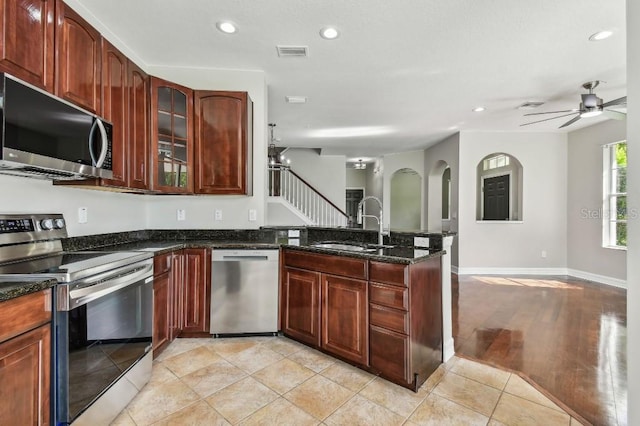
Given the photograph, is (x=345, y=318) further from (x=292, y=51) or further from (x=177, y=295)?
(x=292, y=51)

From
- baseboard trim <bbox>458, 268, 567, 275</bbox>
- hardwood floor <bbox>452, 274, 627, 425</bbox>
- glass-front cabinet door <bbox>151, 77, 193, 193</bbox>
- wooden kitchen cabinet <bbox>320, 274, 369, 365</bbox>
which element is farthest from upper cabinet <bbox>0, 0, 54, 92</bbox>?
baseboard trim <bbox>458, 268, 567, 275</bbox>

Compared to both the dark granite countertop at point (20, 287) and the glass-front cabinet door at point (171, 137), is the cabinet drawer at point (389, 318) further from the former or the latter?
the glass-front cabinet door at point (171, 137)

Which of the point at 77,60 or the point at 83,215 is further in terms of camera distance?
the point at 83,215

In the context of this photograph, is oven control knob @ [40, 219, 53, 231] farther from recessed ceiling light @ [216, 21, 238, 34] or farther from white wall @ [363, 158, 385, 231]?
white wall @ [363, 158, 385, 231]

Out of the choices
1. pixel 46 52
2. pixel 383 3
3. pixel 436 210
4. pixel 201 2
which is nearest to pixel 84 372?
pixel 46 52

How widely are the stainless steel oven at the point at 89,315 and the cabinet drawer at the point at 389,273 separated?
63.2 inches

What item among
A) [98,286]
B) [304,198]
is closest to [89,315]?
[98,286]

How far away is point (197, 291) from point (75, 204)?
120 centimetres

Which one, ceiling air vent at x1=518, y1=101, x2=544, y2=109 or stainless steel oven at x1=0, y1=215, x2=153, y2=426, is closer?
stainless steel oven at x1=0, y1=215, x2=153, y2=426

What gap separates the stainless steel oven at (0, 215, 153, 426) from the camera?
1.38 meters

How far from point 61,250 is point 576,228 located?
24.7 feet

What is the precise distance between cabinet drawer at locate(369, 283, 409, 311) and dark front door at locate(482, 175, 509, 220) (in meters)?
5.63

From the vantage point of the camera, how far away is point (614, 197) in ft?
16.3

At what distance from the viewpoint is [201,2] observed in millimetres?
2174
